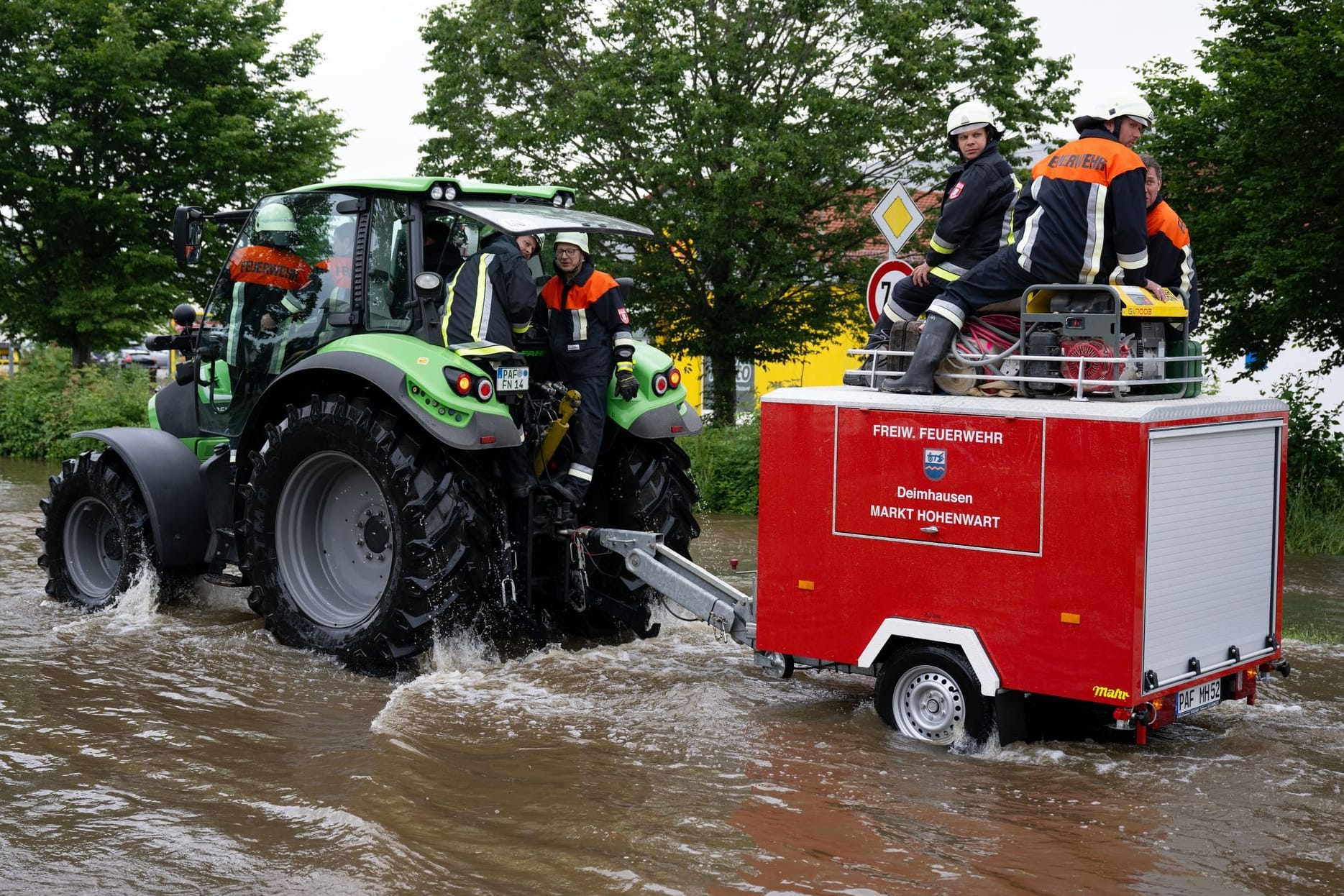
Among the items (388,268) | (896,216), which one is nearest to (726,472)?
(896,216)

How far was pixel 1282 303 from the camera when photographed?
12336 mm

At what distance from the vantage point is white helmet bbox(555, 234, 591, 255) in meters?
7.60

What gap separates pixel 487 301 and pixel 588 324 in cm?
64

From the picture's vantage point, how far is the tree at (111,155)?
828 inches

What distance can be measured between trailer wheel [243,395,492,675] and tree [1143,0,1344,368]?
830 centimetres

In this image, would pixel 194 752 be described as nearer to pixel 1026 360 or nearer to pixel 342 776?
pixel 342 776

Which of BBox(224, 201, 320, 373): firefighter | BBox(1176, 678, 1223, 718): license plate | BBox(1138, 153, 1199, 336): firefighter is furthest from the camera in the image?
BBox(224, 201, 320, 373): firefighter

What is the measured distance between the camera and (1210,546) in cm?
595

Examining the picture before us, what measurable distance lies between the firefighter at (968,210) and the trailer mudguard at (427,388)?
67.9 inches

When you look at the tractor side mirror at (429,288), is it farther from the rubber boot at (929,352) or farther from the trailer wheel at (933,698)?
the trailer wheel at (933,698)

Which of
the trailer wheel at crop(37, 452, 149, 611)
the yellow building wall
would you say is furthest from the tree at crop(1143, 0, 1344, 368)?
the trailer wheel at crop(37, 452, 149, 611)

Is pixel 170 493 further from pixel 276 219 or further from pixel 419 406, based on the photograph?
pixel 419 406

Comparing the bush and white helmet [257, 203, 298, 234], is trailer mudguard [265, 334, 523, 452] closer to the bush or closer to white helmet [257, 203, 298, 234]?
white helmet [257, 203, 298, 234]

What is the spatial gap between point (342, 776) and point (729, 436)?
9.56 m
